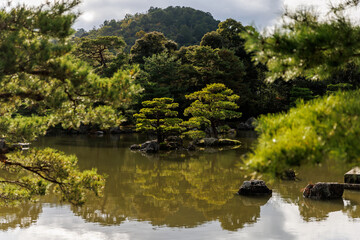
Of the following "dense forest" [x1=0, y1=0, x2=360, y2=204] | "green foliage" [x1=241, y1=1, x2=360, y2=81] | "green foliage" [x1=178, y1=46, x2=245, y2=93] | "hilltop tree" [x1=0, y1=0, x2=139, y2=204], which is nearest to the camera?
"dense forest" [x1=0, y1=0, x2=360, y2=204]

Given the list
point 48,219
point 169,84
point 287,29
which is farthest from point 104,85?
point 169,84

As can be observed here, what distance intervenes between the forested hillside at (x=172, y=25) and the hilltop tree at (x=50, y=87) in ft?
204

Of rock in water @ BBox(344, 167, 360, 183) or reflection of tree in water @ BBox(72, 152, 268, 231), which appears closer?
reflection of tree in water @ BBox(72, 152, 268, 231)

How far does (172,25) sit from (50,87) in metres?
70.6

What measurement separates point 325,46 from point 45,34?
3309 mm

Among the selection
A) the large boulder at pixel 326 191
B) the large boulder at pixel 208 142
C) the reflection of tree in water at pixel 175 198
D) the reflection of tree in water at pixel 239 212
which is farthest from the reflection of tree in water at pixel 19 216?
the large boulder at pixel 208 142

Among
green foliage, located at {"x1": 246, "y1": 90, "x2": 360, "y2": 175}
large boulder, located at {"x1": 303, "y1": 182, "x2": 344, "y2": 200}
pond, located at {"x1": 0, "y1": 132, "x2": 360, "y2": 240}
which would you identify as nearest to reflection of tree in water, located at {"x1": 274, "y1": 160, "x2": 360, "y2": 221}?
pond, located at {"x1": 0, "y1": 132, "x2": 360, "y2": 240}

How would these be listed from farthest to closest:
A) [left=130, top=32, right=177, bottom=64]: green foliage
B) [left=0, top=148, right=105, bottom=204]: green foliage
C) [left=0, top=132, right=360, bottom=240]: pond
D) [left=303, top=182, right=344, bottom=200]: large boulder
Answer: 1. [left=130, top=32, right=177, bottom=64]: green foliage
2. [left=303, top=182, right=344, bottom=200]: large boulder
3. [left=0, top=132, right=360, bottom=240]: pond
4. [left=0, top=148, right=105, bottom=204]: green foliage

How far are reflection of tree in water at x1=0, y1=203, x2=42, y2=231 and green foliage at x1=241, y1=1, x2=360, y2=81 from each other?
6.01m

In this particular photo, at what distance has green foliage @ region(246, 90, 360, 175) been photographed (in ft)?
8.09

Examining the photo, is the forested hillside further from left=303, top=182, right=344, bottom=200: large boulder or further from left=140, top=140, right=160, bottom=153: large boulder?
left=303, top=182, right=344, bottom=200: large boulder

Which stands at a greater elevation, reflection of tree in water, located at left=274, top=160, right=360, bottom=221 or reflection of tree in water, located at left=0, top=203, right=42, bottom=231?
reflection of tree in water, located at left=274, top=160, right=360, bottom=221

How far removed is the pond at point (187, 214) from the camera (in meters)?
6.28

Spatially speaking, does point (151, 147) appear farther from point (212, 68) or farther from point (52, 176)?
point (212, 68)
